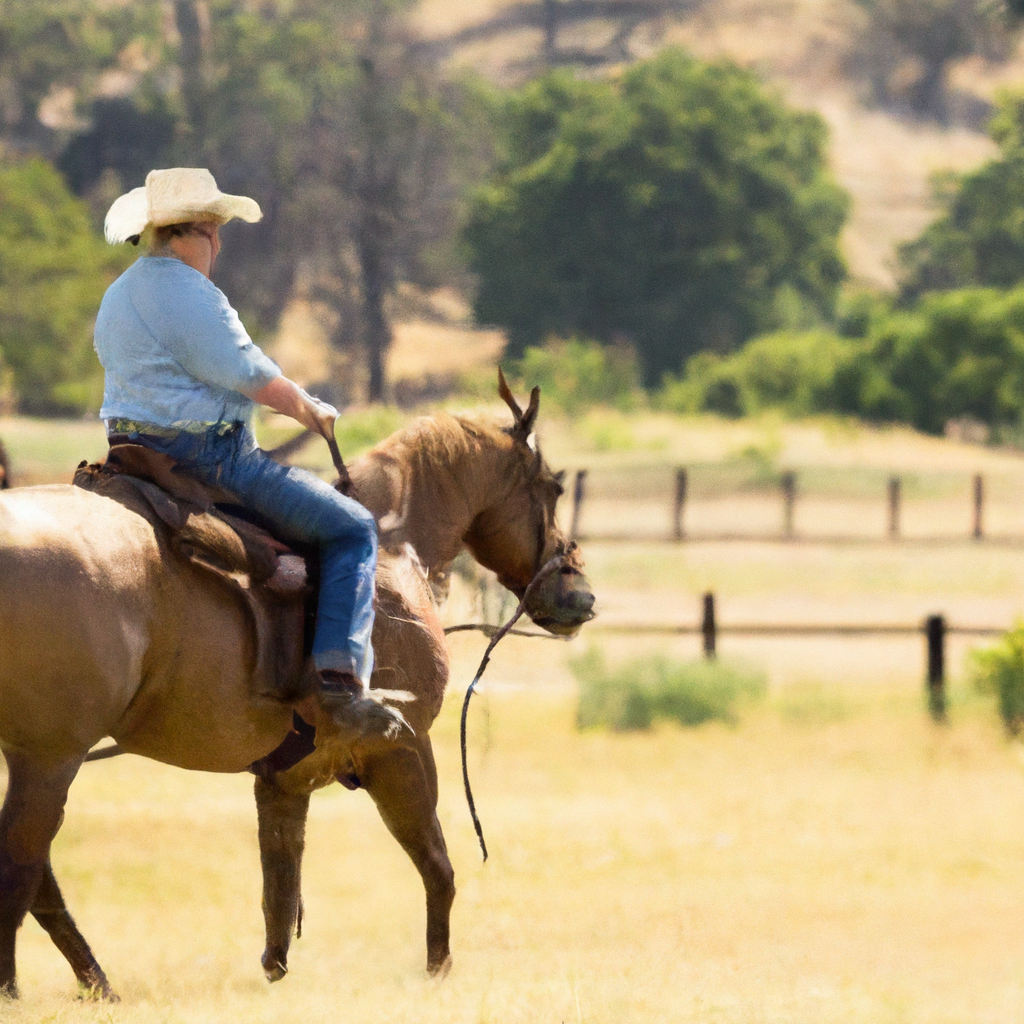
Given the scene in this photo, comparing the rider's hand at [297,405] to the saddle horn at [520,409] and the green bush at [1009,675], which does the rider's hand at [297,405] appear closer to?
the saddle horn at [520,409]

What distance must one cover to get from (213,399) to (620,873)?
585 centimetres

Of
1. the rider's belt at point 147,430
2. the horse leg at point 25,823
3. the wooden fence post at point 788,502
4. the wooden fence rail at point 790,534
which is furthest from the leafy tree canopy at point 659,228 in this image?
the horse leg at point 25,823

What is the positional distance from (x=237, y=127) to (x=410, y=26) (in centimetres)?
5429

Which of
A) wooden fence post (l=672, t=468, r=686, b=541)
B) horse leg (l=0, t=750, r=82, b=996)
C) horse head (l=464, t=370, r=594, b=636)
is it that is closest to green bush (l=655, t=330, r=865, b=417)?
wooden fence post (l=672, t=468, r=686, b=541)

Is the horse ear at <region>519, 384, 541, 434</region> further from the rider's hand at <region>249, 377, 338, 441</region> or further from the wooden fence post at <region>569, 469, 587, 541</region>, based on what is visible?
the rider's hand at <region>249, 377, 338, 441</region>

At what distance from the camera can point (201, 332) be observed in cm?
535

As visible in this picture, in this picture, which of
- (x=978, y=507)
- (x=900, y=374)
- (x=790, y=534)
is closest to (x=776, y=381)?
(x=900, y=374)

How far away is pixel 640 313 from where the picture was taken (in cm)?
7394

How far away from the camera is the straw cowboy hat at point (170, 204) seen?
5.48m

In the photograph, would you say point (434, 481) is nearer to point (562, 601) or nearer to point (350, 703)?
point (562, 601)

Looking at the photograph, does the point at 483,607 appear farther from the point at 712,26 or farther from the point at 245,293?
the point at 712,26

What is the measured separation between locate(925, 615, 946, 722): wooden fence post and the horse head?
30.4 feet

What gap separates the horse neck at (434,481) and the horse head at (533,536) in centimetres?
5

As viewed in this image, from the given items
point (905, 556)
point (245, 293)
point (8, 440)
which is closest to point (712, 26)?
point (245, 293)
